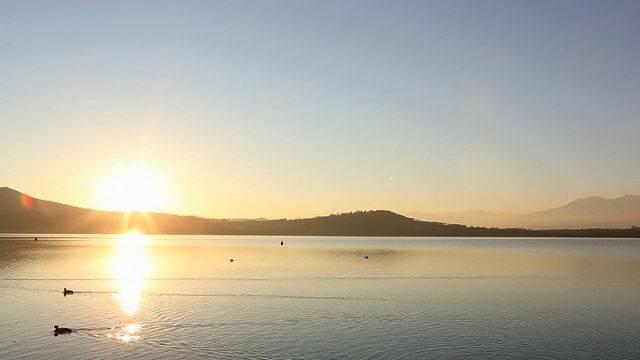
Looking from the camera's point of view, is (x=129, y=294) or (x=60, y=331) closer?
(x=60, y=331)

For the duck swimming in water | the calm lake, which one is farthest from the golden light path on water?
the duck swimming in water

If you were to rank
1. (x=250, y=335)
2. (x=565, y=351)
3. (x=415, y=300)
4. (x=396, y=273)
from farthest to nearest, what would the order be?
1. (x=396, y=273)
2. (x=415, y=300)
3. (x=250, y=335)
4. (x=565, y=351)

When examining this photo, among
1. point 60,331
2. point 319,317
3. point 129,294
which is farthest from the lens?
point 129,294

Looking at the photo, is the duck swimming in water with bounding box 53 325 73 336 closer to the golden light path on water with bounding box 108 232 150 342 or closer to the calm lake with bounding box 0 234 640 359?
the calm lake with bounding box 0 234 640 359

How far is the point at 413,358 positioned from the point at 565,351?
10.3 m

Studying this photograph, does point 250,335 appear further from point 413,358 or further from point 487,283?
point 487,283

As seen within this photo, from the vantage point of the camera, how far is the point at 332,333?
1531 inches

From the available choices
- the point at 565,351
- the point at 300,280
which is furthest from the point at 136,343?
the point at 300,280

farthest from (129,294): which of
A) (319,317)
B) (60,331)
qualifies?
(319,317)

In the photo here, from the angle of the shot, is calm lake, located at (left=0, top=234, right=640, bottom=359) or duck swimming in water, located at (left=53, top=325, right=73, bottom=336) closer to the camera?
calm lake, located at (left=0, top=234, right=640, bottom=359)

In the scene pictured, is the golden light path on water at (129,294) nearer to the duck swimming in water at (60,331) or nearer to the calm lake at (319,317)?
the calm lake at (319,317)

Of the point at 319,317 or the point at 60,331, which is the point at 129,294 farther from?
the point at 319,317

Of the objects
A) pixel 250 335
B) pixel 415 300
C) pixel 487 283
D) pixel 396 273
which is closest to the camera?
pixel 250 335

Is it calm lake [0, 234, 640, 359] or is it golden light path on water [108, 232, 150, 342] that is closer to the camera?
calm lake [0, 234, 640, 359]
